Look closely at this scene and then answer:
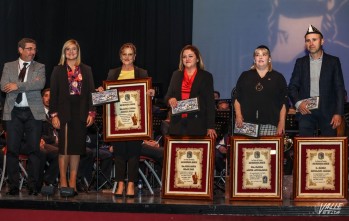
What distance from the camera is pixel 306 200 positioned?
6.48m

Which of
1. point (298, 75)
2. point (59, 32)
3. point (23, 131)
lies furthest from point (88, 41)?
point (298, 75)

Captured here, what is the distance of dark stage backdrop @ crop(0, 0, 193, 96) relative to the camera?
11883 millimetres

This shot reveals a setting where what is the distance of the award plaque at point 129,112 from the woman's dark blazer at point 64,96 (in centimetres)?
20

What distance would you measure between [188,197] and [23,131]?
76.1 inches

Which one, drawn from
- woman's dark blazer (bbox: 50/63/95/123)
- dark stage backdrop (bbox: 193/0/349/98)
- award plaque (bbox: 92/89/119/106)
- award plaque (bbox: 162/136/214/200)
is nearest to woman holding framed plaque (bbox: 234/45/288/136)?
award plaque (bbox: 162/136/214/200)

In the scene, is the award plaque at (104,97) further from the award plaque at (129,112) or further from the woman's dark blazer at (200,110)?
the woman's dark blazer at (200,110)

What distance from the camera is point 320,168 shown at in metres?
6.57

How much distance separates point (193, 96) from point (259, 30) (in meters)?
5.03

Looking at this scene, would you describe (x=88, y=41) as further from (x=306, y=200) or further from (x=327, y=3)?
(x=306, y=200)

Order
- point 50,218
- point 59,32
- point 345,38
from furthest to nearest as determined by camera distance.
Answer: point 59,32 → point 345,38 → point 50,218

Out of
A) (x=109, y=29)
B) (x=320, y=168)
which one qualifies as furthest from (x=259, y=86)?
(x=109, y=29)

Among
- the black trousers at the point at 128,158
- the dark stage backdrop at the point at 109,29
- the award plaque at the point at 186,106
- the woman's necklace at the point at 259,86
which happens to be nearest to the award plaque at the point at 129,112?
the black trousers at the point at 128,158

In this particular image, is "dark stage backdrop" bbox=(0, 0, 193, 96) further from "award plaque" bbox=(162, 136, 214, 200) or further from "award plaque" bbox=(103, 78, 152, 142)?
"award plaque" bbox=(162, 136, 214, 200)

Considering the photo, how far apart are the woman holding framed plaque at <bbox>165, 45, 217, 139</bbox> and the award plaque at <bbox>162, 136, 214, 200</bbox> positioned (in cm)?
11
